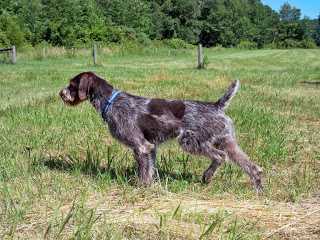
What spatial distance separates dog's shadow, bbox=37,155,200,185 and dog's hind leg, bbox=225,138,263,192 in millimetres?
547

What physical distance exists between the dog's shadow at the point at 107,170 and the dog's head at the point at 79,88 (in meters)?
0.81

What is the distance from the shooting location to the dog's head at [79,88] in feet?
22.4

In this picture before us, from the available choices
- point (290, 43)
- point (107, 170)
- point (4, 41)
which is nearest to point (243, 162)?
point (107, 170)

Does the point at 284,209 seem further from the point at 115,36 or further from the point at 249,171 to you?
the point at 115,36

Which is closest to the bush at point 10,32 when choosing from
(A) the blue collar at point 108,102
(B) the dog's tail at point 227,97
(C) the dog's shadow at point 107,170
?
(C) the dog's shadow at point 107,170

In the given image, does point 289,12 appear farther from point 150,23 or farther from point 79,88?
point 79,88

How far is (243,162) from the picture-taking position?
21.5 ft

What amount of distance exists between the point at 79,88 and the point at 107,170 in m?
1.04

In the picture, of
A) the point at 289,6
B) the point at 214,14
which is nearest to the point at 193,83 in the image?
the point at 214,14

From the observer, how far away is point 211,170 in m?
→ 6.73

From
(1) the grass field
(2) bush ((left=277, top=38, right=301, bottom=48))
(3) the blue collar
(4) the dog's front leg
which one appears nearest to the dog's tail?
(1) the grass field

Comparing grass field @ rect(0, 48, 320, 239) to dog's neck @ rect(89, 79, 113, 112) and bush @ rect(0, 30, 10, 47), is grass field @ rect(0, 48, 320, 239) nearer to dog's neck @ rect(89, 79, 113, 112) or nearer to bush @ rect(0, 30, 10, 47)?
dog's neck @ rect(89, 79, 113, 112)

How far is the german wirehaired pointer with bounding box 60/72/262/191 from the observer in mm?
6445

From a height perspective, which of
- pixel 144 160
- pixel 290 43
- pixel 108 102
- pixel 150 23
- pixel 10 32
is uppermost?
pixel 150 23
